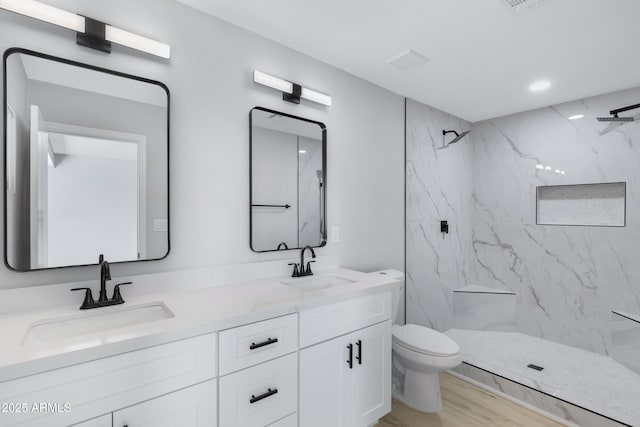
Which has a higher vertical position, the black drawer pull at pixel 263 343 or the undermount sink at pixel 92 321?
the undermount sink at pixel 92 321

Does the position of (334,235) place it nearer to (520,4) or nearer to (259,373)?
(259,373)

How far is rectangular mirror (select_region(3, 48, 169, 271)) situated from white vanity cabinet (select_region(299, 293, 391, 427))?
0.89 meters

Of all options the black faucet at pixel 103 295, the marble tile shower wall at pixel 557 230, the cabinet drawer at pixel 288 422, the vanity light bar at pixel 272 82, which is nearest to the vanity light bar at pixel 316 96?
the vanity light bar at pixel 272 82

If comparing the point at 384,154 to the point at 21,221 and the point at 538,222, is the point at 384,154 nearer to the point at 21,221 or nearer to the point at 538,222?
the point at 538,222

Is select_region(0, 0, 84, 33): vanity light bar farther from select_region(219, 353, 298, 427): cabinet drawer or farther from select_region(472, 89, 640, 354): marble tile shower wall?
select_region(472, 89, 640, 354): marble tile shower wall

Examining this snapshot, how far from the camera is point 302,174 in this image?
2.14m

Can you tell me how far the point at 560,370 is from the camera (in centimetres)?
261

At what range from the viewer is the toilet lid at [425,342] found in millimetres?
2020

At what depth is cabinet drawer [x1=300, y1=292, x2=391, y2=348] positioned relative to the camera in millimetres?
1491

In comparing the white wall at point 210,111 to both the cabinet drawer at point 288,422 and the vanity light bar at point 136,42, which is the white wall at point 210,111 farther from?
the cabinet drawer at point 288,422

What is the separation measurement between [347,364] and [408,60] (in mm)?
2003

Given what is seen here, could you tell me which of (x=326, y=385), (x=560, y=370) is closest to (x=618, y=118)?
(x=560, y=370)

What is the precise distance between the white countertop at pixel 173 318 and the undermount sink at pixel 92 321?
0.05ft

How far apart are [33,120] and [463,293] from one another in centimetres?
368
